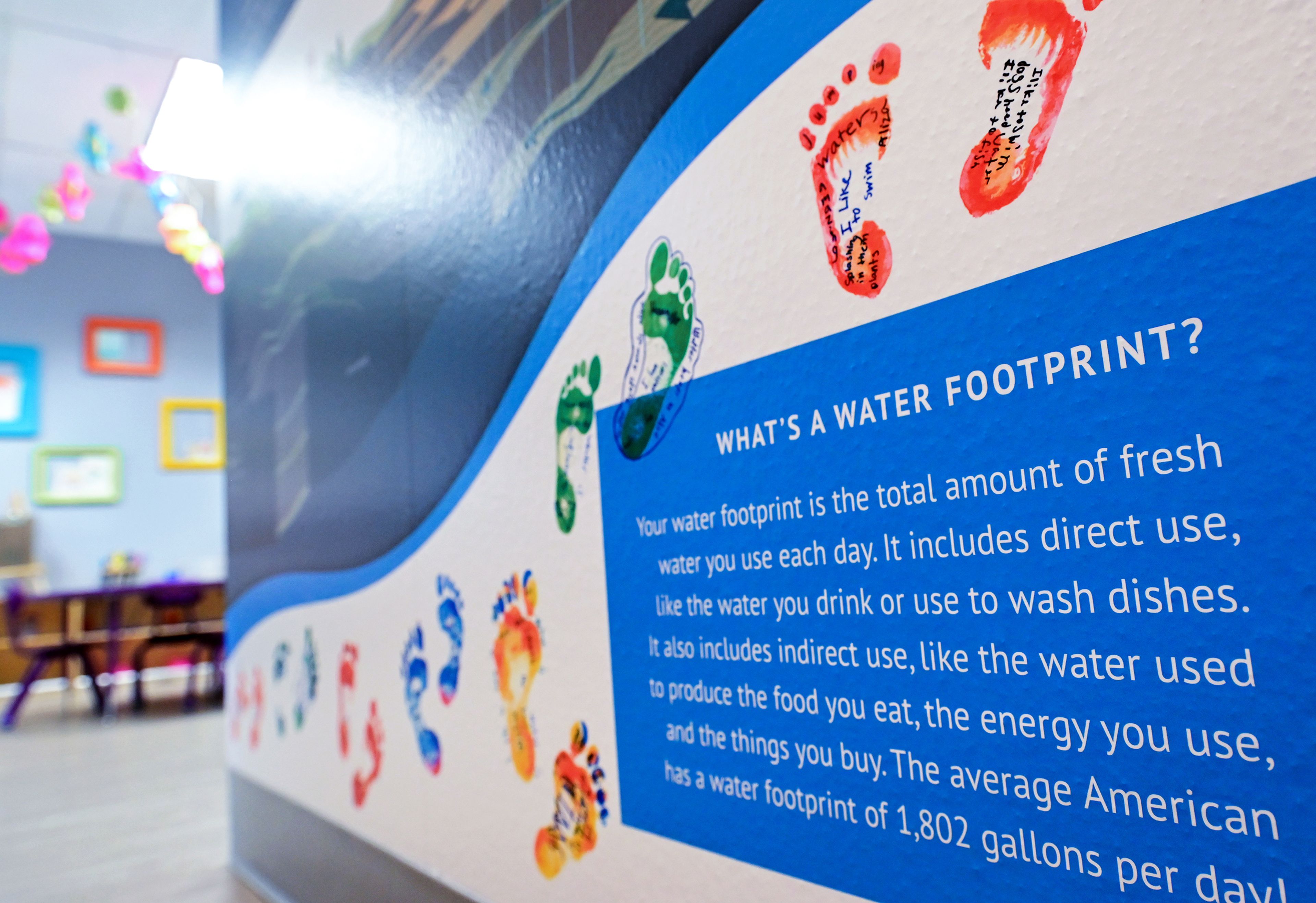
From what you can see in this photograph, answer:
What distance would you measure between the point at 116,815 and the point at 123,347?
17.8 ft

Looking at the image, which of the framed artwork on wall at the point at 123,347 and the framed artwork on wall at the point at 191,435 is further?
the framed artwork on wall at the point at 191,435

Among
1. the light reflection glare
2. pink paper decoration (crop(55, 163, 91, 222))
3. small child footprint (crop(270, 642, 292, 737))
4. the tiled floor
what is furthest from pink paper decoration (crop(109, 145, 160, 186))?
small child footprint (crop(270, 642, 292, 737))

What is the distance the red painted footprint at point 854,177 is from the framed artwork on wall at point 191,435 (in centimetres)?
750

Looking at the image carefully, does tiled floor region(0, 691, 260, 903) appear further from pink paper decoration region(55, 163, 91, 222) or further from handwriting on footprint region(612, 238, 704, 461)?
pink paper decoration region(55, 163, 91, 222)

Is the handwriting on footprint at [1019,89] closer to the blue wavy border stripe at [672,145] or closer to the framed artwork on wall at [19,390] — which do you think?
the blue wavy border stripe at [672,145]

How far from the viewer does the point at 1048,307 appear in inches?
26.3

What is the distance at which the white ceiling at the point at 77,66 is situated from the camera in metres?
4.10

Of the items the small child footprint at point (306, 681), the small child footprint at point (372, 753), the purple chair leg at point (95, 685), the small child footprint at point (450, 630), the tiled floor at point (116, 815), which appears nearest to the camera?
the small child footprint at point (450, 630)

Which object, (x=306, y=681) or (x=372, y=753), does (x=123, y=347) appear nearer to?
(x=306, y=681)

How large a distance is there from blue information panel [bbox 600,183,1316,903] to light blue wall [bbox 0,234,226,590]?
6490 millimetres

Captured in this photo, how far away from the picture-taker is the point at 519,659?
129 centimetres

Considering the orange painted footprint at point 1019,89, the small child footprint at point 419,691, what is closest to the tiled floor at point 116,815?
the small child footprint at point 419,691

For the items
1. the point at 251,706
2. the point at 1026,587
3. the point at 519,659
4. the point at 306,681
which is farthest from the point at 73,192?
the point at 1026,587

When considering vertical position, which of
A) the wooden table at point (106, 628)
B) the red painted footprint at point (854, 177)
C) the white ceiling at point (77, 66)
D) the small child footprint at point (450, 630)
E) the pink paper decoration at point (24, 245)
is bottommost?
the wooden table at point (106, 628)
